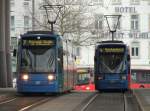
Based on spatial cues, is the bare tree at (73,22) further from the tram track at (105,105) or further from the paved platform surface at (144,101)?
the tram track at (105,105)

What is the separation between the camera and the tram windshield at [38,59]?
31703 millimetres

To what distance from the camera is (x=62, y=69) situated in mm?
34062

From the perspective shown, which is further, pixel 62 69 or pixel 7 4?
pixel 7 4

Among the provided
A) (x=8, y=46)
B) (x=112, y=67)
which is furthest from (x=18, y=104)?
(x=8, y=46)

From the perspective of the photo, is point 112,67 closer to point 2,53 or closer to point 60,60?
point 60,60

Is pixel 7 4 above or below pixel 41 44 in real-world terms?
above

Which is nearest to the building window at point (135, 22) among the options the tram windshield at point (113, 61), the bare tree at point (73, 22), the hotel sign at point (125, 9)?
the hotel sign at point (125, 9)

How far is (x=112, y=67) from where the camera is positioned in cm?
4025

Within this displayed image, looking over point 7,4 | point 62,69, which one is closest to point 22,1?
point 7,4

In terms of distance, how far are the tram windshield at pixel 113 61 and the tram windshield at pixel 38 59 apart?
885cm

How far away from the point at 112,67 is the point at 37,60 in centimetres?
960

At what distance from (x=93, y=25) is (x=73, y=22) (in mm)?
3866

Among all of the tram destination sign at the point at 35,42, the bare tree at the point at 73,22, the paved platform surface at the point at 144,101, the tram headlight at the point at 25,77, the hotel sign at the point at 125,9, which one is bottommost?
the paved platform surface at the point at 144,101

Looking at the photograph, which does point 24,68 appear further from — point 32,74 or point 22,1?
point 22,1
